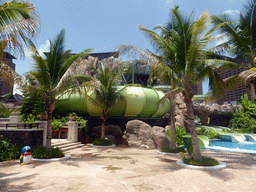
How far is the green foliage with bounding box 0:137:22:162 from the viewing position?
9.86 m

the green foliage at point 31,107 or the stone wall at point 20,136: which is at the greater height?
the green foliage at point 31,107

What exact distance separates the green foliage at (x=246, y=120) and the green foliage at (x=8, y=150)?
2743cm

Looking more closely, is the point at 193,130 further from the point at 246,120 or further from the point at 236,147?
the point at 246,120

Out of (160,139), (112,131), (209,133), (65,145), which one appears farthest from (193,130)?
(209,133)

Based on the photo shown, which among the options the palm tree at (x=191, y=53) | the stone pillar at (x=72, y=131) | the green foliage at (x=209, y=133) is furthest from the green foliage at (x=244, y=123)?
the stone pillar at (x=72, y=131)

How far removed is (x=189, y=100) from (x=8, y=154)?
973 centimetres

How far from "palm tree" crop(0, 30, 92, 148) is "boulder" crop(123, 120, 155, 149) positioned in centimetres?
692

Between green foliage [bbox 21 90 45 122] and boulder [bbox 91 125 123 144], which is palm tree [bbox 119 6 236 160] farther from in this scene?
green foliage [bbox 21 90 45 122]

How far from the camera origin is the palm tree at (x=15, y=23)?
6828 millimetres

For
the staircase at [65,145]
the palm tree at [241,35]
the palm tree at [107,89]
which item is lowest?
the staircase at [65,145]

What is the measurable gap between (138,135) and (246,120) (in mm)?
20009

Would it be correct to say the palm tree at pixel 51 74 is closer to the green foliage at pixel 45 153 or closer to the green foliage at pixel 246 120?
the green foliage at pixel 45 153

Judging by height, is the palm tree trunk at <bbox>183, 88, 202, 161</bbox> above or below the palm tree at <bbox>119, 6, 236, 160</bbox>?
below

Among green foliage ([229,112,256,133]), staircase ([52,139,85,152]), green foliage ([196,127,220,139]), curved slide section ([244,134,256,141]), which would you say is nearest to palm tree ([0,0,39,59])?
staircase ([52,139,85,152])
